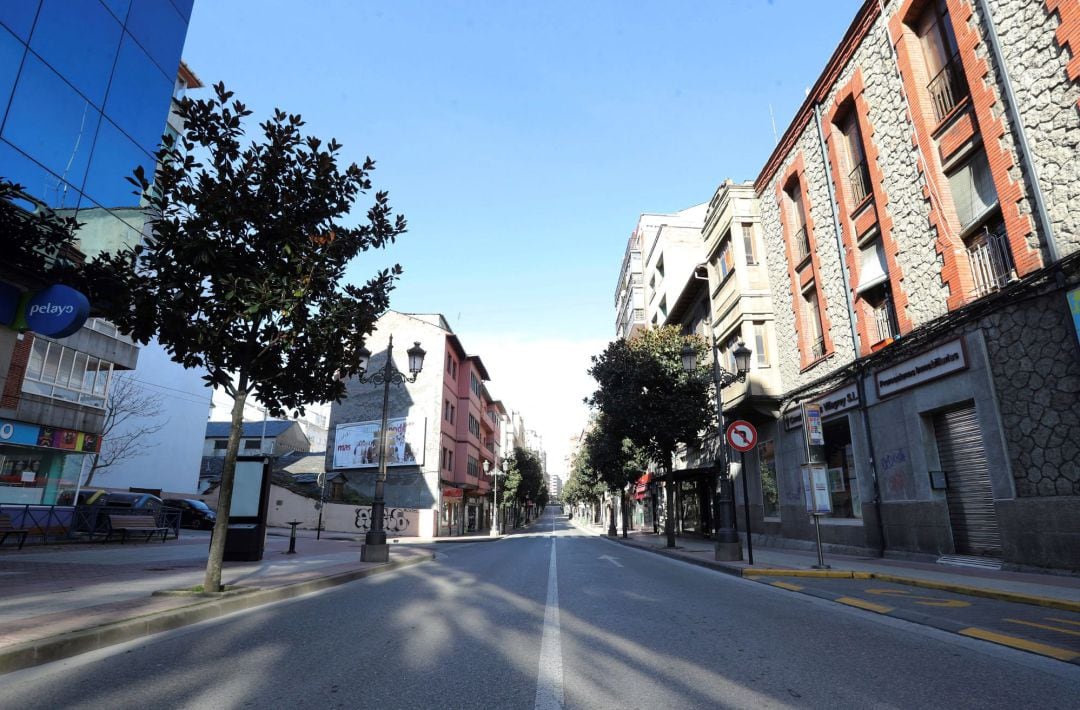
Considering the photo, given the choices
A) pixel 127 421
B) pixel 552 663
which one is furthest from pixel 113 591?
pixel 127 421

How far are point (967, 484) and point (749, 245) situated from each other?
12.7m

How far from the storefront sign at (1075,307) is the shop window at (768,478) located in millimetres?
11447

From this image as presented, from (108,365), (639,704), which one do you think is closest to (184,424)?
(108,365)

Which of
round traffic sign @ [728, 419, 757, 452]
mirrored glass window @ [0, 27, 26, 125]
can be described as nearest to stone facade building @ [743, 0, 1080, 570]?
round traffic sign @ [728, 419, 757, 452]

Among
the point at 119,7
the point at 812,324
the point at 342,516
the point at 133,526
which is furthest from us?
the point at 342,516

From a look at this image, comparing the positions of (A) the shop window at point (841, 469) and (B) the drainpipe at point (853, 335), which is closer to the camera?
(B) the drainpipe at point (853, 335)

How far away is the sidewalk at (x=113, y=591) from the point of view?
4.84 m

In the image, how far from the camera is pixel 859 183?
16.3 metres

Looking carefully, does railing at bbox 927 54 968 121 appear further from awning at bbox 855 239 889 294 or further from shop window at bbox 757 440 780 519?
shop window at bbox 757 440 780 519

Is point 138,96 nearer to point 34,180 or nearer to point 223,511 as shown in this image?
point 34,180

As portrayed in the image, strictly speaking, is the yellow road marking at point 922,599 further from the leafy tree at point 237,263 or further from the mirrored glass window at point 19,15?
the mirrored glass window at point 19,15

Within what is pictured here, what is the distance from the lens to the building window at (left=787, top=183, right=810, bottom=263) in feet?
62.5

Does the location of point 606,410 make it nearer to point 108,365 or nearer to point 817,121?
point 817,121

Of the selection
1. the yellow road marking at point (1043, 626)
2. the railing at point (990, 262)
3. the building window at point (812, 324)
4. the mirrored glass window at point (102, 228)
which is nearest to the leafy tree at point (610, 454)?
the building window at point (812, 324)
